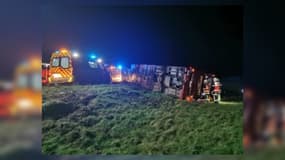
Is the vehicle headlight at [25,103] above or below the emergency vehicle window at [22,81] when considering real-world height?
below

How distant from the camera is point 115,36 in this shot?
370cm

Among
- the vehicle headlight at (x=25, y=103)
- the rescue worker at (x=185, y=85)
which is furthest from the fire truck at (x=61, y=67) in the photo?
the rescue worker at (x=185, y=85)

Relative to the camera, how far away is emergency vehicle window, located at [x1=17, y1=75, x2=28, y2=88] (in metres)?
3.60

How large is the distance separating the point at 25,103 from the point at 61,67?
437 mm

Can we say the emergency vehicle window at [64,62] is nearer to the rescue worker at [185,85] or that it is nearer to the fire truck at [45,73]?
the fire truck at [45,73]

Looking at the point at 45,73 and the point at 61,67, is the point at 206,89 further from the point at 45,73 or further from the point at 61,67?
the point at 45,73

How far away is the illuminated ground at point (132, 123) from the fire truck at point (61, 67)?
0.24 ft

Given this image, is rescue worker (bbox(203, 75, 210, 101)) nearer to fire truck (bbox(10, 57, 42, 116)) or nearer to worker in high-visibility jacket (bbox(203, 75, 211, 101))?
worker in high-visibility jacket (bbox(203, 75, 211, 101))

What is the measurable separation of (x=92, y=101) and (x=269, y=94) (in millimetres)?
1521

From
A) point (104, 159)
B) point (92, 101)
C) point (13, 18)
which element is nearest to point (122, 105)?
point (92, 101)

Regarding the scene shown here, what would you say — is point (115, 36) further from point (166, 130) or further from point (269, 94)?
A: point (269, 94)

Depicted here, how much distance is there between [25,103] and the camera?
3.63 metres

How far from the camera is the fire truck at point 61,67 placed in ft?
12.1

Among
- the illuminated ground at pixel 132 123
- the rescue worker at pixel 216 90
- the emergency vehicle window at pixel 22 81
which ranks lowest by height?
the illuminated ground at pixel 132 123
